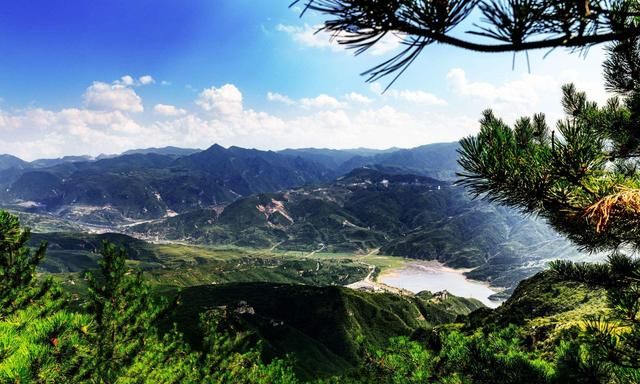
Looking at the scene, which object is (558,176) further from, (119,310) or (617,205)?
(119,310)

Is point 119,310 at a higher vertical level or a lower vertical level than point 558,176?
lower

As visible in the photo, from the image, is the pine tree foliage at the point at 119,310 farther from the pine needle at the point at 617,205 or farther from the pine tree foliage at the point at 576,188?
the pine needle at the point at 617,205

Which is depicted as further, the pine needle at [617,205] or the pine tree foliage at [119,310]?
the pine tree foliage at [119,310]

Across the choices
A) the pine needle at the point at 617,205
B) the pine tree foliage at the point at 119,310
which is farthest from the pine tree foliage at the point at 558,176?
the pine tree foliage at the point at 119,310

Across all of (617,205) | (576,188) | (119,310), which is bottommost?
(119,310)

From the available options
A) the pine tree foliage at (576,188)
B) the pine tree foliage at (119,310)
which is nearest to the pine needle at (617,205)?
the pine tree foliage at (576,188)

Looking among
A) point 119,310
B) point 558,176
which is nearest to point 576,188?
point 558,176

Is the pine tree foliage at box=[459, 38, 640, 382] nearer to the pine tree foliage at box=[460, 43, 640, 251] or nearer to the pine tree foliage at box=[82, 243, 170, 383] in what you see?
the pine tree foliage at box=[460, 43, 640, 251]

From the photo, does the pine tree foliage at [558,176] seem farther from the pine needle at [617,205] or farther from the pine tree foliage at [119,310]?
the pine tree foliage at [119,310]

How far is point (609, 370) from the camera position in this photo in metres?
7.32

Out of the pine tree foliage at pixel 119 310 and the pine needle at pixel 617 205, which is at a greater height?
the pine needle at pixel 617 205

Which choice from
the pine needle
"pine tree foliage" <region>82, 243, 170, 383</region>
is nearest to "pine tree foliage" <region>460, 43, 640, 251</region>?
the pine needle

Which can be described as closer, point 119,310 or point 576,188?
point 576,188

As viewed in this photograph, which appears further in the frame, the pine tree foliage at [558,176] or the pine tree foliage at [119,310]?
the pine tree foliage at [119,310]
